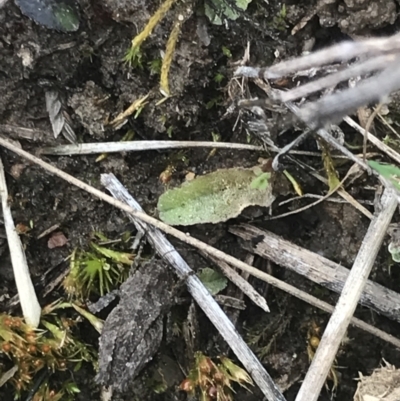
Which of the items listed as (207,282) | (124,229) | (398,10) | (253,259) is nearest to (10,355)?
(124,229)

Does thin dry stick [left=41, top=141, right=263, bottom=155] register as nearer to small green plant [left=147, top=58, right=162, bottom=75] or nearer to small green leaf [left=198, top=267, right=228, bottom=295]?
small green plant [left=147, top=58, right=162, bottom=75]

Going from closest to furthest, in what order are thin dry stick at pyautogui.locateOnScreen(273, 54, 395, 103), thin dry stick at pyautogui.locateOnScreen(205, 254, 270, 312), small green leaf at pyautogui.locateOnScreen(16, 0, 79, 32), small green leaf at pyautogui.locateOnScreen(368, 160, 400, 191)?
1. thin dry stick at pyautogui.locateOnScreen(273, 54, 395, 103)
2. small green leaf at pyautogui.locateOnScreen(368, 160, 400, 191)
3. small green leaf at pyautogui.locateOnScreen(16, 0, 79, 32)
4. thin dry stick at pyautogui.locateOnScreen(205, 254, 270, 312)

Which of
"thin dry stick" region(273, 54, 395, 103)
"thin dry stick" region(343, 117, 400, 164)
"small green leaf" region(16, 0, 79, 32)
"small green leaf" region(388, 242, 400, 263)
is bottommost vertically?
"small green leaf" region(388, 242, 400, 263)

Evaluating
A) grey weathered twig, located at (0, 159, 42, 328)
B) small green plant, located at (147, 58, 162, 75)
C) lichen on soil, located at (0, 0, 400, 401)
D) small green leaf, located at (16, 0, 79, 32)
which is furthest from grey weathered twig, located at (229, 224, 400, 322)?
small green leaf, located at (16, 0, 79, 32)

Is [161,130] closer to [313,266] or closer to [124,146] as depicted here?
[124,146]

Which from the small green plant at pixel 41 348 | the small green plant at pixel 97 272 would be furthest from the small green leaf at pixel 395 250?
the small green plant at pixel 41 348

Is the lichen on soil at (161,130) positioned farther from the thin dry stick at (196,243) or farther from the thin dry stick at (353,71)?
the thin dry stick at (353,71)

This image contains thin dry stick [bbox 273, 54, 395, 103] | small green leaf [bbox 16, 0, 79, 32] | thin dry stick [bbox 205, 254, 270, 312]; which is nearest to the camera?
thin dry stick [bbox 273, 54, 395, 103]

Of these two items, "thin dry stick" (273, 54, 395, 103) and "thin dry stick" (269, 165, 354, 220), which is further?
"thin dry stick" (269, 165, 354, 220)

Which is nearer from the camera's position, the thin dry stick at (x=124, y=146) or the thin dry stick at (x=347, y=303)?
the thin dry stick at (x=347, y=303)
